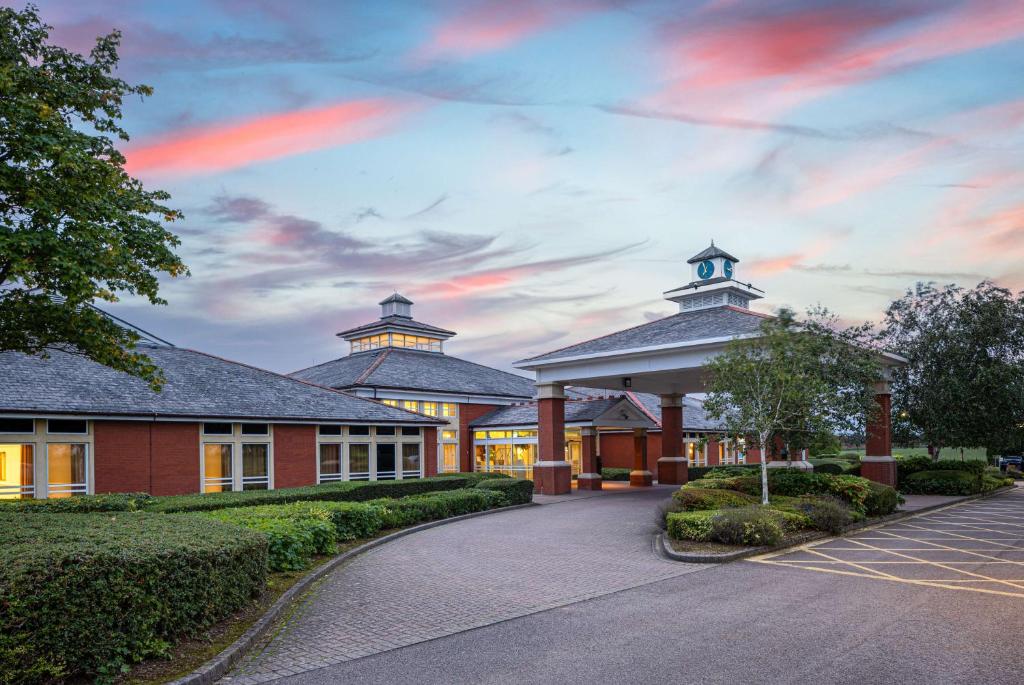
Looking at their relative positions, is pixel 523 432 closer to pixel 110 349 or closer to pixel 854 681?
pixel 110 349

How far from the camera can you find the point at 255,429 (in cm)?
2831

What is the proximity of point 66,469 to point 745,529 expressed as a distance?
65.5ft

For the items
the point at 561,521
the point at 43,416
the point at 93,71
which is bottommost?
the point at 561,521

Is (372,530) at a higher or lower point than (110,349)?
lower

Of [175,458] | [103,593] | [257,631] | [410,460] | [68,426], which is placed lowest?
[410,460]

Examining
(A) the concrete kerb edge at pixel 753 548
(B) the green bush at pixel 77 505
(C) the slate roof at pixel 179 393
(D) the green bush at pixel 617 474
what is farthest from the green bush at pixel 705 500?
(D) the green bush at pixel 617 474

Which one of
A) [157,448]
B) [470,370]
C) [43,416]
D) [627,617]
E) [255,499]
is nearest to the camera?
[627,617]

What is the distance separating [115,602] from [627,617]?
6148mm

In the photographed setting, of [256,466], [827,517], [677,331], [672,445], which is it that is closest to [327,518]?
[827,517]

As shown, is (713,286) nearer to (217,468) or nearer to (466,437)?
(466,437)

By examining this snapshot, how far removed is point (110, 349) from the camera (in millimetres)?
13344

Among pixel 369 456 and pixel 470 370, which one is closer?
pixel 369 456

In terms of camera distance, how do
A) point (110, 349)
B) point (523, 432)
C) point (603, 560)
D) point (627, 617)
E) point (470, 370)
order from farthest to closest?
point (470, 370)
point (523, 432)
point (603, 560)
point (110, 349)
point (627, 617)

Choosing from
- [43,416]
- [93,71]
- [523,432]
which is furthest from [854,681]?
[523,432]
